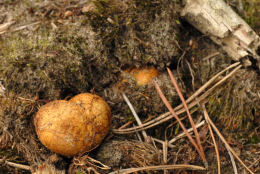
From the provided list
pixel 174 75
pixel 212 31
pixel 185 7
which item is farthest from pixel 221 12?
pixel 174 75

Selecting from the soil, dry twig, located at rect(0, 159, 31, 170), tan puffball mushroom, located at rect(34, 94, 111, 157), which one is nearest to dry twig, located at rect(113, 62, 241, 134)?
the soil

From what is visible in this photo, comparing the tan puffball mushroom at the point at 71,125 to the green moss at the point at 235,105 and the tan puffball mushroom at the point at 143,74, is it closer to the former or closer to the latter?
the tan puffball mushroom at the point at 143,74

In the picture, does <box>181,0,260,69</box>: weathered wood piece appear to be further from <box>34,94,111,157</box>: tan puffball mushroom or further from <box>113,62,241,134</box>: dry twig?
<box>34,94,111,157</box>: tan puffball mushroom

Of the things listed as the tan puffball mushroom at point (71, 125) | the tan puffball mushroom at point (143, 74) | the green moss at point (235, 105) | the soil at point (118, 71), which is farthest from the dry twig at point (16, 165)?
the green moss at point (235, 105)

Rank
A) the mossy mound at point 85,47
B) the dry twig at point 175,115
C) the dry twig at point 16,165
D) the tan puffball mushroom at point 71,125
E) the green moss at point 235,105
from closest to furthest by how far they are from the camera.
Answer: the tan puffball mushroom at point 71,125 → the dry twig at point 16,165 → the dry twig at point 175,115 → the mossy mound at point 85,47 → the green moss at point 235,105

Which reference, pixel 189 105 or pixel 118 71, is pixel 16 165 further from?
pixel 189 105

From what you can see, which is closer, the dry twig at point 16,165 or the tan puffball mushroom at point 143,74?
the dry twig at point 16,165

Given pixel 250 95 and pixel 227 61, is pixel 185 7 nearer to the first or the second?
pixel 227 61
